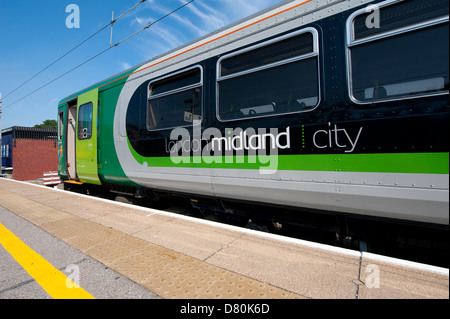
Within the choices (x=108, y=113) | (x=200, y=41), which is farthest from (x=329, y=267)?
(x=108, y=113)

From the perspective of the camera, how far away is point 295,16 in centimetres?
282

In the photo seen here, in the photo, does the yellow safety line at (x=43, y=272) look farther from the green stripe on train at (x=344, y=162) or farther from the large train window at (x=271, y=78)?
the large train window at (x=271, y=78)

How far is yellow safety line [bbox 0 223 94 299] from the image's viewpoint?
6.76ft

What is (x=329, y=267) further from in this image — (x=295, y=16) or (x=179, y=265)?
(x=295, y=16)

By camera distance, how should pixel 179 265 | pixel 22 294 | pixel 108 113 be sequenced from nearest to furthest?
pixel 22 294 → pixel 179 265 → pixel 108 113

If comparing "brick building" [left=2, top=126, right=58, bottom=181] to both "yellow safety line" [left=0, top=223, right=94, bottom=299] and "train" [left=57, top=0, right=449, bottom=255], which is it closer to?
"yellow safety line" [left=0, top=223, right=94, bottom=299]

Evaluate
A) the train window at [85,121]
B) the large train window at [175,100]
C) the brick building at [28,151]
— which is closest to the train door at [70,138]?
the train window at [85,121]

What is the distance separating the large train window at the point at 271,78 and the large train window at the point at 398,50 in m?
0.44

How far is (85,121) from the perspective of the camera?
620cm

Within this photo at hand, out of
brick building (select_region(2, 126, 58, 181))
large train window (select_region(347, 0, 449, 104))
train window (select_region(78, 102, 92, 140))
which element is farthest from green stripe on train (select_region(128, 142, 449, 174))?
brick building (select_region(2, 126, 58, 181))

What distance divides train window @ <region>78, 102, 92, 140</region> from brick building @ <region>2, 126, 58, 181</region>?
18.0 m

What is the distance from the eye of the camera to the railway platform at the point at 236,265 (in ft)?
6.33
